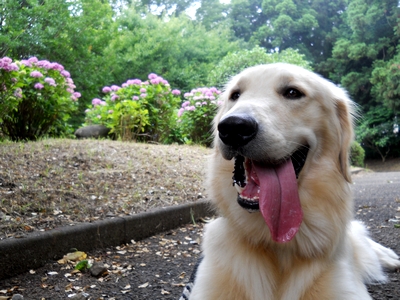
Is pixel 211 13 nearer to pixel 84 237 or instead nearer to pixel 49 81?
pixel 49 81

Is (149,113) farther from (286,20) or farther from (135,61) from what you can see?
(286,20)

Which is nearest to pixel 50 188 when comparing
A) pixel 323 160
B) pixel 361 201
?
pixel 323 160

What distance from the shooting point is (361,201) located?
19.9 feet

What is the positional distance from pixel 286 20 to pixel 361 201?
78.5ft

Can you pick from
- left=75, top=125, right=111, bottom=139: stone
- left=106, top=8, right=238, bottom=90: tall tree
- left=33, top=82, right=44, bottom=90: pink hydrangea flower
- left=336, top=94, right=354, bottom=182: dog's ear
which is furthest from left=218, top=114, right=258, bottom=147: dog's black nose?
left=106, top=8, right=238, bottom=90: tall tree

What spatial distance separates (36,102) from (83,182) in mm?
3360

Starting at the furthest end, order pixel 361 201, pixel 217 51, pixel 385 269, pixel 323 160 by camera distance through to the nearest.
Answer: pixel 217 51, pixel 361 201, pixel 385 269, pixel 323 160

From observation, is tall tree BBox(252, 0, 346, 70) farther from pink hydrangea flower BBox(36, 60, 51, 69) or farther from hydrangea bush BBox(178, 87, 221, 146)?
pink hydrangea flower BBox(36, 60, 51, 69)

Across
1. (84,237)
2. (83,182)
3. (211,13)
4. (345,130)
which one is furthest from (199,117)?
(211,13)

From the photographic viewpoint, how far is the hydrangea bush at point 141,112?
8.99 metres

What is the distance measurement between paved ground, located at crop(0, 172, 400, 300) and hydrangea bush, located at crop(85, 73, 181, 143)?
500cm

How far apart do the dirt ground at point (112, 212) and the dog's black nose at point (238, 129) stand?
1.35 m

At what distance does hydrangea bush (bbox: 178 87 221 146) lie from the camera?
1012 centimetres

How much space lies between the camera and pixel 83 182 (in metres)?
4.81
